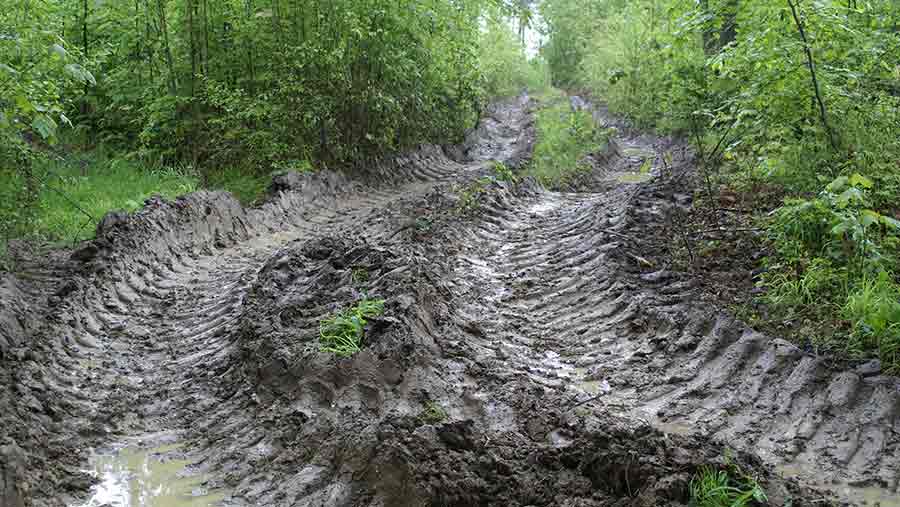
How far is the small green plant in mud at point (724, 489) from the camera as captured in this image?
3229 millimetres

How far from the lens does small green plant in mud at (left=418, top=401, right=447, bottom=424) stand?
410 centimetres

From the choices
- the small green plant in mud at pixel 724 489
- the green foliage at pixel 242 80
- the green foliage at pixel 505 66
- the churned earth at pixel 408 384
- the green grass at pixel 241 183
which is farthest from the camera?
the green foliage at pixel 505 66

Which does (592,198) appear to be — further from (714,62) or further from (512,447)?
(512,447)

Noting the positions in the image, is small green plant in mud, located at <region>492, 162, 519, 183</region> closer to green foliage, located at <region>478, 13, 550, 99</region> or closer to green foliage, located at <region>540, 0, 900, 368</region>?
green foliage, located at <region>540, 0, 900, 368</region>

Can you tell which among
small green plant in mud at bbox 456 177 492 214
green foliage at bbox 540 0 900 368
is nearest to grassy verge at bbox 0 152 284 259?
small green plant in mud at bbox 456 177 492 214

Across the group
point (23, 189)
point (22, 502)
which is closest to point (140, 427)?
point (22, 502)

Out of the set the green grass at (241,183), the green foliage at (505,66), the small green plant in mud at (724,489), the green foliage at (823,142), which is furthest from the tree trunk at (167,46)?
the green foliage at (505,66)

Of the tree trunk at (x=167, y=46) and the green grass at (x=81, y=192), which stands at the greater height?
the tree trunk at (x=167, y=46)

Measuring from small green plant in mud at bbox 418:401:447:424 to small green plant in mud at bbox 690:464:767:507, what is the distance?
141 centimetres

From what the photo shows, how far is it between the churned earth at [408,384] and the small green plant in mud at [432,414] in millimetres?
17

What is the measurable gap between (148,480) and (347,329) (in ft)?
5.02

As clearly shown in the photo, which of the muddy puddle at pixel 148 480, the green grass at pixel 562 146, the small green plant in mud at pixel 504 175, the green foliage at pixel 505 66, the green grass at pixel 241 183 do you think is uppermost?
the green foliage at pixel 505 66

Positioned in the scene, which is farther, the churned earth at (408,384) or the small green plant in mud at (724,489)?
the churned earth at (408,384)

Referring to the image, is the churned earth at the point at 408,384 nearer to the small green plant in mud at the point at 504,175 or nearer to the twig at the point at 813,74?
the twig at the point at 813,74
